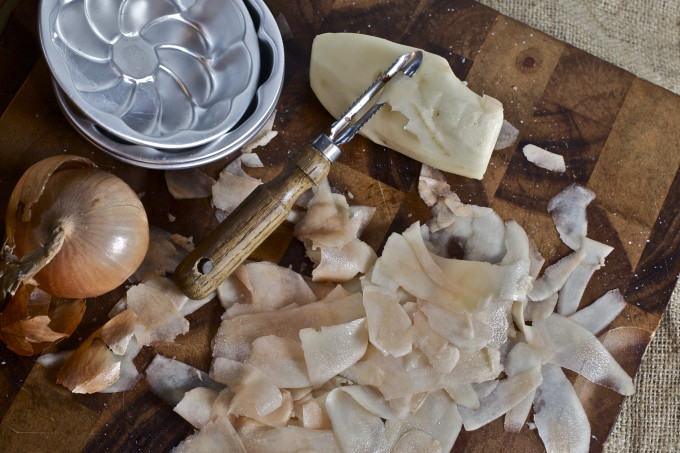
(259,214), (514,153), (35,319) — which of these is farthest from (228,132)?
(514,153)

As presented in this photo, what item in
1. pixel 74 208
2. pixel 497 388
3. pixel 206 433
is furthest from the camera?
pixel 497 388

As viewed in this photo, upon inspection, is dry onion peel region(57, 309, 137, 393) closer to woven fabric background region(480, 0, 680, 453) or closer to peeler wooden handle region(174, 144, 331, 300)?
peeler wooden handle region(174, 144, 331, 300)

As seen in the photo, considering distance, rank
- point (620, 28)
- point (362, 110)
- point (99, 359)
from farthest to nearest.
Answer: point (620, 28)
point (362, 110)
point (99, 359)

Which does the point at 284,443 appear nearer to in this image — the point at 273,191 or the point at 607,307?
the point at 273,191

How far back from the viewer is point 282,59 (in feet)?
5.47

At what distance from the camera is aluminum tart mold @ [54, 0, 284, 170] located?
161 cm

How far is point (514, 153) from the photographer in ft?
5.87

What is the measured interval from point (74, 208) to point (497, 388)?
3.27ft

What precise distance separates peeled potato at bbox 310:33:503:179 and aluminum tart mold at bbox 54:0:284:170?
0.34 ft

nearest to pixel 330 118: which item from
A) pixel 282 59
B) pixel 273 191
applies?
pixel 282 59

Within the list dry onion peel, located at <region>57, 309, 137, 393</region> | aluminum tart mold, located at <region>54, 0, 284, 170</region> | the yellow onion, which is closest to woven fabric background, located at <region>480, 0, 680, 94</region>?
aluminum tart mold, located at <region>54, 0, 284, 170</region>

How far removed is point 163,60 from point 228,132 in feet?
0.87

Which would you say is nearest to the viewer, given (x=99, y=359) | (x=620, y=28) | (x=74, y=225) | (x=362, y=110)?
(x=74, y=225)

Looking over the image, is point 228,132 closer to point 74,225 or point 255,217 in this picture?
point 255,217
